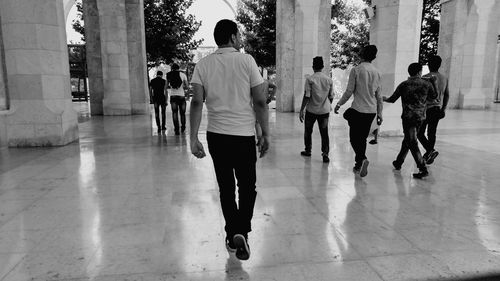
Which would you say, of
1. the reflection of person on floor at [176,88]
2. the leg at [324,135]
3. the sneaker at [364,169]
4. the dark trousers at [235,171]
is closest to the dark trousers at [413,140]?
the sneaker at [364,169]

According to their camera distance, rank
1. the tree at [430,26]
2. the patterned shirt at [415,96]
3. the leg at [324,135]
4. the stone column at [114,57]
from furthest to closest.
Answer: the tree at [430,26] < the stone column at [114,57] < the leg at [324,135] < the patterned shirt at [415,96]

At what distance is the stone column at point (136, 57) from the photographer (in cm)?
1752

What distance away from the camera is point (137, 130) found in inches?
464

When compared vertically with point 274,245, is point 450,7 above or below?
above

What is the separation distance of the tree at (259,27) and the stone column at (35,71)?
1988 cm

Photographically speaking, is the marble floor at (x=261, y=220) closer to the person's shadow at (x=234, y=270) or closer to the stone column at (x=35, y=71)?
the person's shadow at (x=234, y=270)

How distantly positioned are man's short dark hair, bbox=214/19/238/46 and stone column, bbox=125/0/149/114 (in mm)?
15507

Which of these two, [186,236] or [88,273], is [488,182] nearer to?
[186,236]

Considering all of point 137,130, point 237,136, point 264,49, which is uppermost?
point 264,49

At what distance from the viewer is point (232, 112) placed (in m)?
3.21

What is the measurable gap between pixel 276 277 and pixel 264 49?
26378mm

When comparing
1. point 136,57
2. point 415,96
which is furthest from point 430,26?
point 415,96

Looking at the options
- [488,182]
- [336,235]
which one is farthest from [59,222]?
[488,182]

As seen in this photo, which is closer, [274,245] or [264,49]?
[274,245]
